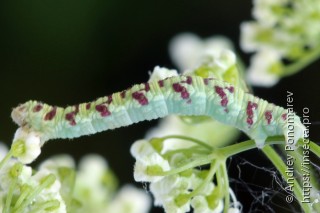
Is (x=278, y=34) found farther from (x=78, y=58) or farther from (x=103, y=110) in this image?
(x=78, y=58)

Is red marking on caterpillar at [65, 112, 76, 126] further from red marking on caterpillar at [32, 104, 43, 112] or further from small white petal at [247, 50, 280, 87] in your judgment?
small white petal at [247, 50, 280, 87]

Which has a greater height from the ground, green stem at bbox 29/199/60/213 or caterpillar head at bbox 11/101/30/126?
caterpillar head at bbox 11/101/30/126

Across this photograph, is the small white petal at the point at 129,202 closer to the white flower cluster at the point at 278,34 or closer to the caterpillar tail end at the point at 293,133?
the white flower cluster at the point at 278,34

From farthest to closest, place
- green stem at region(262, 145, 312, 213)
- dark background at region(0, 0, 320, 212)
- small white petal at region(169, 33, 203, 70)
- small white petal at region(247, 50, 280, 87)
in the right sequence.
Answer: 1. dark background at region(0, 0, 320, 212)
2. small white petal at region(169, 33, 203, 70)
3. small white petal at region(247, 50, 280, 87)
4. green stem at region(262, 145, 312, 213)

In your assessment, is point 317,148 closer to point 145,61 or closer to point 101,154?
point 101,154

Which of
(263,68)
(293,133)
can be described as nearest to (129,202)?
(263,68)

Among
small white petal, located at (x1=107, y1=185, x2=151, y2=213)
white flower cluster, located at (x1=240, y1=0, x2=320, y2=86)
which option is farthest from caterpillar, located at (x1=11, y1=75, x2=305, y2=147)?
small white petal, located at (x1=107, y1=185, x2=151, y2=213)

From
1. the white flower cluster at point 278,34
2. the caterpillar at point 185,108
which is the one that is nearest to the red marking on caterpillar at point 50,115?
the caterpillar at point 185,108
